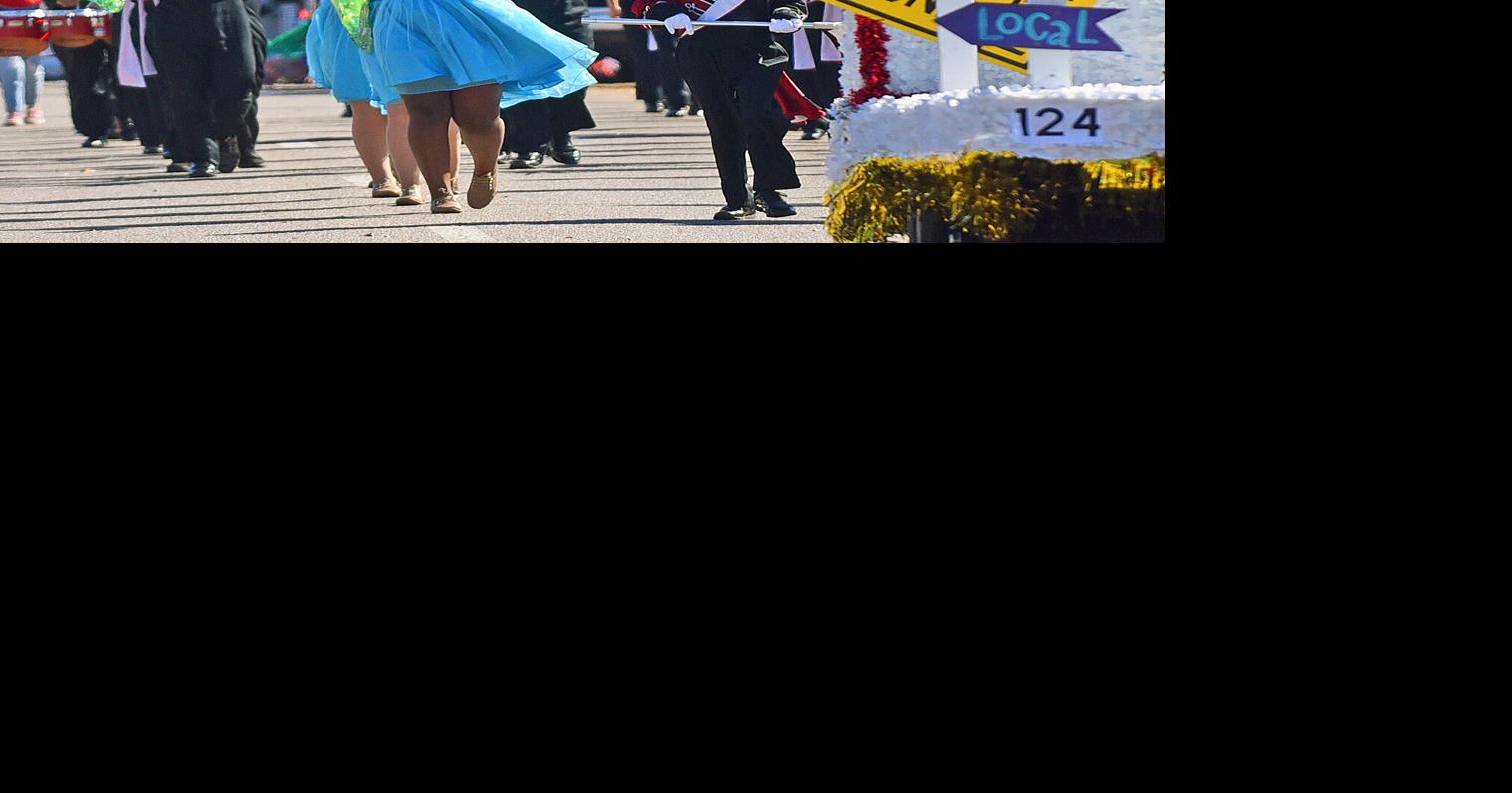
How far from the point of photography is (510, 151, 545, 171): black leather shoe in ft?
26.4

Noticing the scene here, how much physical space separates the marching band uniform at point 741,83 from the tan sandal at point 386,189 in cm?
127

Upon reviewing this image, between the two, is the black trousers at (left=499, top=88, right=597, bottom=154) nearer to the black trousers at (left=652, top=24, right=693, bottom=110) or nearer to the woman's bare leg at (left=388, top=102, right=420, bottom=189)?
the woman's bare leg at (left=388, top=102, right=420, bottom=189)

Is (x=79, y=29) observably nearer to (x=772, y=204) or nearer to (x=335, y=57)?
(x=335, y=57)

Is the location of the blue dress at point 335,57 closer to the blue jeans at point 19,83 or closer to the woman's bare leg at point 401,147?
the woman's bare leg at point 401,147

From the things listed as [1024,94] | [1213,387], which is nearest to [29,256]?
[1024,94]

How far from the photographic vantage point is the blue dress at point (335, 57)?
6.52m

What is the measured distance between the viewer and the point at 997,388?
440cm

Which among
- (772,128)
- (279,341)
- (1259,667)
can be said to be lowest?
(1259,667)

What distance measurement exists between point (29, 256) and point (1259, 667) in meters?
3.92

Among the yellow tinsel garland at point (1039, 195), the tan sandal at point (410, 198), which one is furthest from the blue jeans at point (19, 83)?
the yellow tinsel garland at point (1039, 195)

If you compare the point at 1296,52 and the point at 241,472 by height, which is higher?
the point at 1296,52

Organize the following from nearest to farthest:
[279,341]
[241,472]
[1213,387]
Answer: [241,472], [1213,387], [279,341]

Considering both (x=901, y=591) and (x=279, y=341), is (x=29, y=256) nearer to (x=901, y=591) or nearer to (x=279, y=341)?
(x=279, y=341)

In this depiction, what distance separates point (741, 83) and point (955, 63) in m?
1.24
